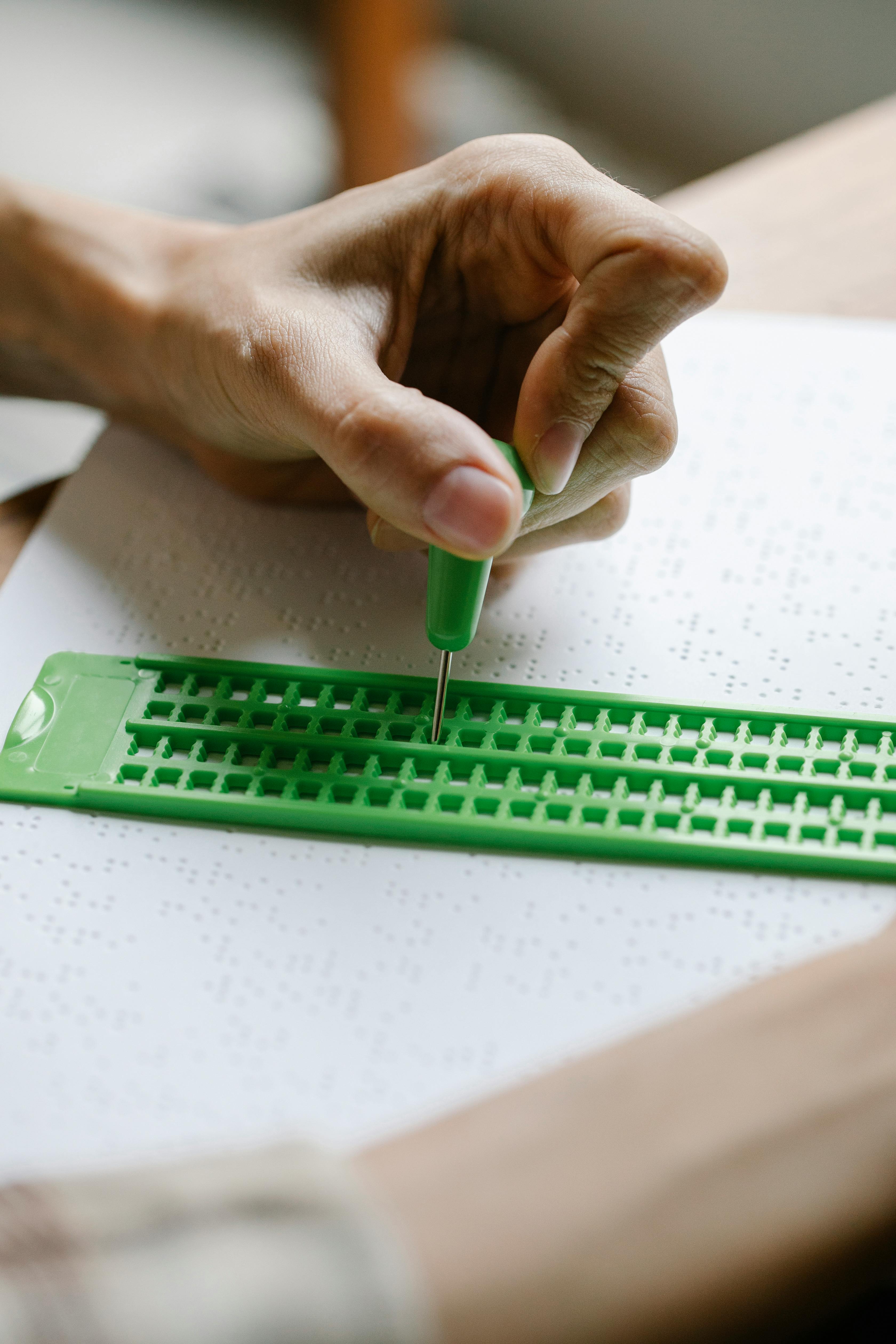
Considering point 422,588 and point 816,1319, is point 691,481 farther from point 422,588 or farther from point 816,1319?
point 816,1319

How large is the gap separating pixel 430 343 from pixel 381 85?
5.34 feet

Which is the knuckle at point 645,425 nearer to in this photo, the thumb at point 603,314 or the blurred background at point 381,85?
the thumb at point 603,314

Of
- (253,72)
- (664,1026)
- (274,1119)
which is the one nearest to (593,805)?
(664,1026)

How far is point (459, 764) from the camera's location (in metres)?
0.75

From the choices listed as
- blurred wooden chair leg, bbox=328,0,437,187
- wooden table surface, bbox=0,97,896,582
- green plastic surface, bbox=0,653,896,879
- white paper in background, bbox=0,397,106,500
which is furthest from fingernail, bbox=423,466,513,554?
blurred wooden chair leg, bbox=328,0,437,187

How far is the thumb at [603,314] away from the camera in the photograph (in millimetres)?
713

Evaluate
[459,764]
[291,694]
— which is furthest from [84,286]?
[459,764]

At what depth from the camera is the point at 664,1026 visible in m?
0.59

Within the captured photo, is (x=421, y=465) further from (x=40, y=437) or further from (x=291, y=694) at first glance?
(x=40, y=437)

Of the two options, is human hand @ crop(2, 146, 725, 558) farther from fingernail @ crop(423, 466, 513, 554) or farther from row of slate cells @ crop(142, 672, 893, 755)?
row of slate cells @ crop(142, 672, 893, 755)

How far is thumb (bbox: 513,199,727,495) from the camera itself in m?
0.71

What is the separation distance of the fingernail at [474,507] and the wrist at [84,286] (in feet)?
1.28

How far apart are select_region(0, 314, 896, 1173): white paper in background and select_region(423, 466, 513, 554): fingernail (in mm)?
141

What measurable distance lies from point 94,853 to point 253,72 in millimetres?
2775
